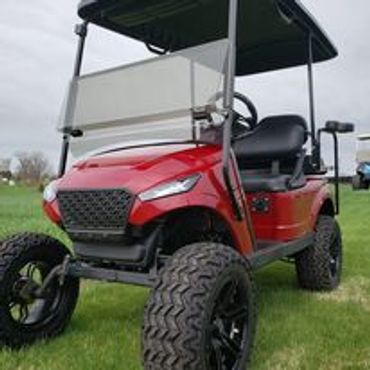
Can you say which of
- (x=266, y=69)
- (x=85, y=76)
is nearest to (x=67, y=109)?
(x=85, y=76)

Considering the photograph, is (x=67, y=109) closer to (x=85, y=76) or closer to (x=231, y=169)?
(x=85, y=76)

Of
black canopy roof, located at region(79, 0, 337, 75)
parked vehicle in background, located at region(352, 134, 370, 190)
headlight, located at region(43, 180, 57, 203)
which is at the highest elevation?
black canopy roof, located at region(79, 0, 337, 75)

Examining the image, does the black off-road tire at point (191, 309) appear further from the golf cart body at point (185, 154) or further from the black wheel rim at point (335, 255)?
the black wheel rim at point (335, 255)

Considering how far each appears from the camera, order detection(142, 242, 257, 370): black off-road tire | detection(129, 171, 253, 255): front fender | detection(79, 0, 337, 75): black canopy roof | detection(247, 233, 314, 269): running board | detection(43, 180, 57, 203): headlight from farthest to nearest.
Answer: detection(79, 0, 337, 75): black canopy roof
detection(247, 233, 314, 269): running board
detection(43, 180, 57, 203): headlight
detection(129, 171, 253, 255): front fender
detection(142, 242, 257, 370): black off-road tire

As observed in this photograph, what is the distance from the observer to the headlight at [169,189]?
319 centimetres

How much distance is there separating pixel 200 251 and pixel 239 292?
0.37 m

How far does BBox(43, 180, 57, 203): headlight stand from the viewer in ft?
12.3

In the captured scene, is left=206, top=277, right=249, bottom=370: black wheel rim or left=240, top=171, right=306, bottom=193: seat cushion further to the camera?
left=240, top=171, right=306, bottom=193: seat cushion

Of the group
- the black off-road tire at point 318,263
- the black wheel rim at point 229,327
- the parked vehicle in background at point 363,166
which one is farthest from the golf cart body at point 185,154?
the parked vehicle in background at point 363,166

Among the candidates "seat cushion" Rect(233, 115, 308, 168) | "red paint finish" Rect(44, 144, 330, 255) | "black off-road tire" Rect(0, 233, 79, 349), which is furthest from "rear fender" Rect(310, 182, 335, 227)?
"black off-road tire" Rect(0, 233, 79, 349)

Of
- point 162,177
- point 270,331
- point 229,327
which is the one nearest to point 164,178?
point 162,177

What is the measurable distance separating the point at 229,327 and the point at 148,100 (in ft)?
4.92

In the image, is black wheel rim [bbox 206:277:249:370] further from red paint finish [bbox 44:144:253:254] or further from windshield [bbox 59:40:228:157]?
windshield [bbox 59:40:228:157]

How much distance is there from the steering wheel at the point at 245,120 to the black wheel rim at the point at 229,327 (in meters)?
2.14
